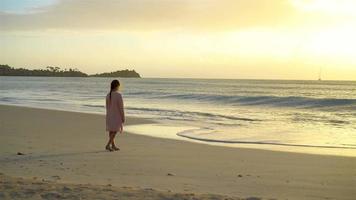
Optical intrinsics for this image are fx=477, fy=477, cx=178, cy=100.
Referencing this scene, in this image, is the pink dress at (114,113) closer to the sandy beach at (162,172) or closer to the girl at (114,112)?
the girl at (114,112)

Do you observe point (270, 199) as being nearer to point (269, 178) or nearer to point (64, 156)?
point (269, 178)

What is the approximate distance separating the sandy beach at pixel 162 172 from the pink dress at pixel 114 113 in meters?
0.51

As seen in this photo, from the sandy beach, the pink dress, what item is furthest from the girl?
the sandy beach

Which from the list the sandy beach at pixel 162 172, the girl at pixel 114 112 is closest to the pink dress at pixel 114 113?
the girl at pixel 114 112

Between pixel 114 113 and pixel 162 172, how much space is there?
3.07 meters

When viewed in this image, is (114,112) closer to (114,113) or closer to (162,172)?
(114,113)

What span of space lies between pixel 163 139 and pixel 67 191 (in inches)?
262

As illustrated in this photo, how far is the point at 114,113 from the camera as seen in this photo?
10281 mm

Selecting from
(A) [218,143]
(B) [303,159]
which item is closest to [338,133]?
(A) [218,143]

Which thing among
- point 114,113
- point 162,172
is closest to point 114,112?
point 114,113

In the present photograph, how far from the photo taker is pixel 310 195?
246 inches

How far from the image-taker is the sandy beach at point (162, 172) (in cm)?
593

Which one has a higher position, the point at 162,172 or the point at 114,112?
the point at 114,112

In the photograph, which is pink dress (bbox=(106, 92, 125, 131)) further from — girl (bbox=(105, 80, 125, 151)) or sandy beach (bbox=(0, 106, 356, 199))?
sandy beach (bbox=(0, 106, 356, 199))
